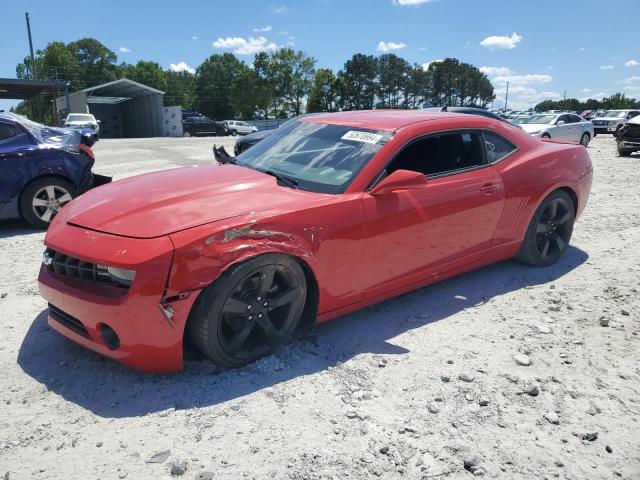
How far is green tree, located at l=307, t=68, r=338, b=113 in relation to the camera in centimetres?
7719

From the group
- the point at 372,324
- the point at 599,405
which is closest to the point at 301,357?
the point at 372,324

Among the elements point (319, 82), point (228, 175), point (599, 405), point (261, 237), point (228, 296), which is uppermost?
point (319, 82)

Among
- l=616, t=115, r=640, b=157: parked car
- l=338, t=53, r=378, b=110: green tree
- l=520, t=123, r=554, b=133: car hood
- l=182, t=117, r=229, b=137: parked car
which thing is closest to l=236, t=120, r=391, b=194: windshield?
l=616, t=115, r=640, b=157: parked car

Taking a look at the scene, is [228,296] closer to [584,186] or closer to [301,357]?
[301,357]

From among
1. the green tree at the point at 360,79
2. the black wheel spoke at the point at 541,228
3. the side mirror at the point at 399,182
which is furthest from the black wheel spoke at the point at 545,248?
the green tree at the point at 360,79

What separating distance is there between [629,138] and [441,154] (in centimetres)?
1272

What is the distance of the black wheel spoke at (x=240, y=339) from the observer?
2.79 m

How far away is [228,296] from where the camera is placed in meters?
2.65

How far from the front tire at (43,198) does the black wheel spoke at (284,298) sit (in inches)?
174

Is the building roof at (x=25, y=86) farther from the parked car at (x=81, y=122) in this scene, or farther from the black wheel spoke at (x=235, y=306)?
the black wheel spoke at (x=235, y=306)

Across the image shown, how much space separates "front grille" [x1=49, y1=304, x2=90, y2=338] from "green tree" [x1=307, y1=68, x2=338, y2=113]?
76.6 metres

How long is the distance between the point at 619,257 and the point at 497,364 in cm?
272

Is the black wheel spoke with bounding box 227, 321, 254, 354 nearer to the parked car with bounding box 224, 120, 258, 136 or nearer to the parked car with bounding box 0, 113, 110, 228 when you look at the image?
the parked car with bounding box 0, 113, 110, 228

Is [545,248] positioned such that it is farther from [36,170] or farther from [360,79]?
[360,79]
